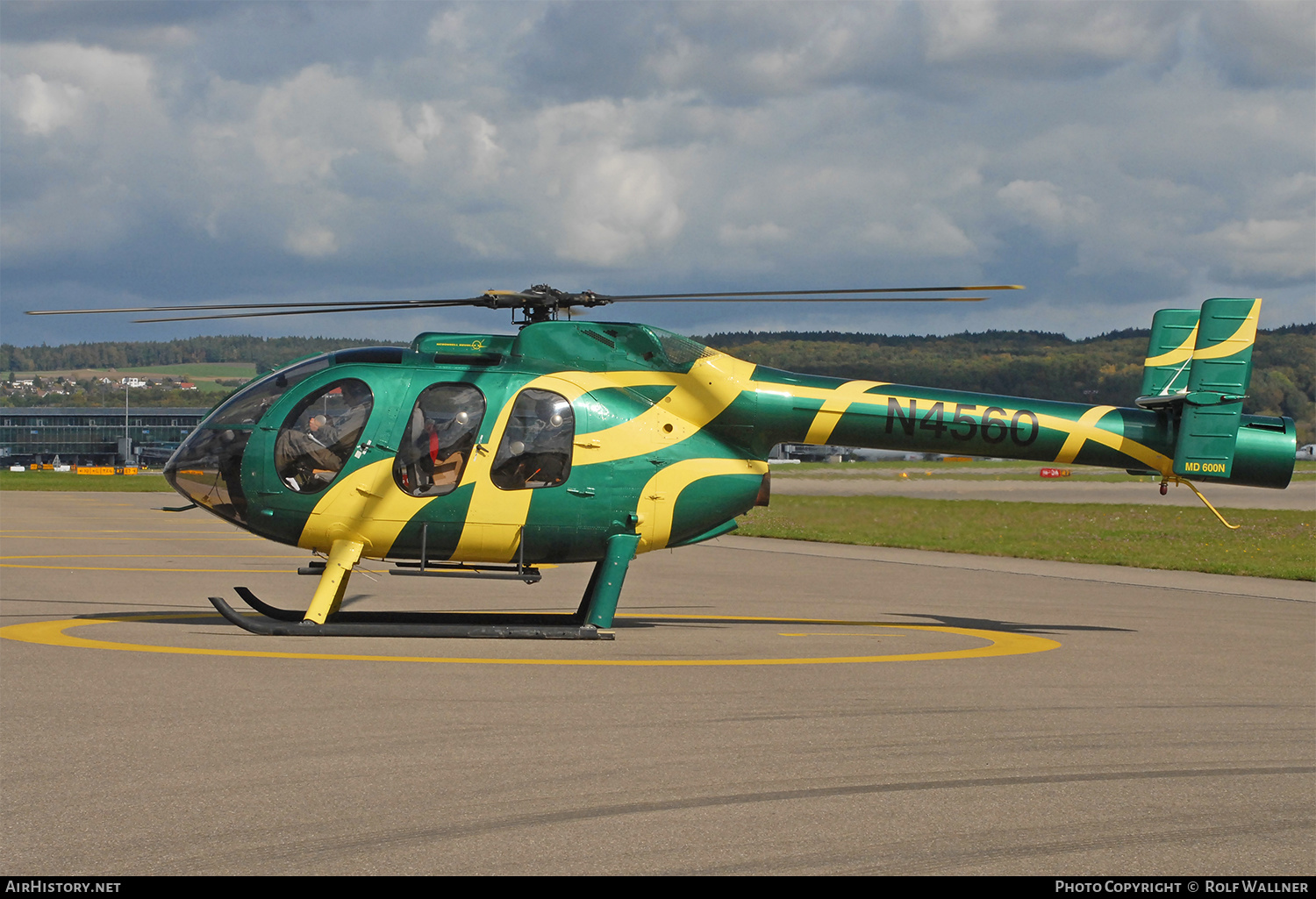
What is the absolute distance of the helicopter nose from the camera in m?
12.4

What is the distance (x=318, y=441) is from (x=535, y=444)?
236cm

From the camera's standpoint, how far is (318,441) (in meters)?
12.3

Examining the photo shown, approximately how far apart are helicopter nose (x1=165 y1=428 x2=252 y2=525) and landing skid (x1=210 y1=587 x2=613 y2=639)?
3.20 ft

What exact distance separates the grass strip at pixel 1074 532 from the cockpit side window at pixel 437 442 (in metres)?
16.3

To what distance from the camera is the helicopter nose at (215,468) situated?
12367 mm

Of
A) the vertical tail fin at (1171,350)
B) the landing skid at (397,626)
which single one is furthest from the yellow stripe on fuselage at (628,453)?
the landing skid at (397,626)

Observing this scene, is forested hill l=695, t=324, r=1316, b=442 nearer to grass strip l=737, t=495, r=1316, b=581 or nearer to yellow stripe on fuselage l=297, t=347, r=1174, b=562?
yellow stripe on fuselage l=297, t=347, r=1174, b=562

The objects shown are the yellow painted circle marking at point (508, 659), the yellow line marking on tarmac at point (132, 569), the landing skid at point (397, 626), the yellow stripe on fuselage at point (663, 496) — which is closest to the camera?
the yellow painted circle marking at point (508, 659)

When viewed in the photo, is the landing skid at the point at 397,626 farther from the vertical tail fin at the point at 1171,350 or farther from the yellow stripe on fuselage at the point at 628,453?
the vertical tail fin at the point at 1171,350

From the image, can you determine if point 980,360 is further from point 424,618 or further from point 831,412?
point 424,618

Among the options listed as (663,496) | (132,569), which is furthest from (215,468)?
(132,569)

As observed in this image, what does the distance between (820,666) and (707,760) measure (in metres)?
3.94

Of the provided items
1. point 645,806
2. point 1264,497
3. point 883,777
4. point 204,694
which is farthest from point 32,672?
point 1264,497
